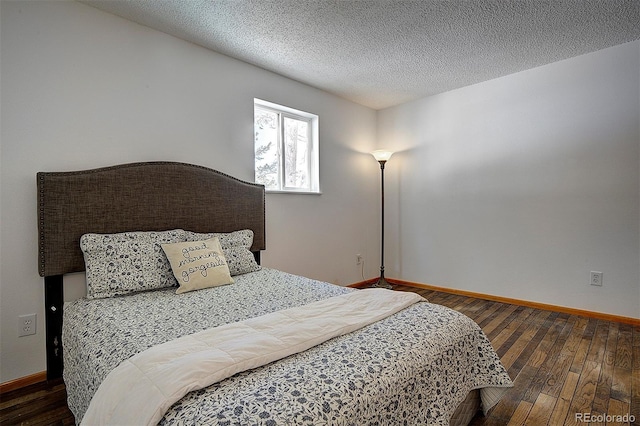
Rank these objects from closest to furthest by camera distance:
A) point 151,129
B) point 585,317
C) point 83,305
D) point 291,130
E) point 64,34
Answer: point 83,305 → point 64,34 → point 151,129 → point 585,317 → point 291,130

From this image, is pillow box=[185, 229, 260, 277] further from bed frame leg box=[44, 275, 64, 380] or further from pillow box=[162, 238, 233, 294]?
bed frame leg box=[44, 275, 64, 380]

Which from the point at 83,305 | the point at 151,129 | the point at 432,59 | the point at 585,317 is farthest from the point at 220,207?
the point at 585,317

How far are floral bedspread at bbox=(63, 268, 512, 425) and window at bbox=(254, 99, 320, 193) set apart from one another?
1.66 m

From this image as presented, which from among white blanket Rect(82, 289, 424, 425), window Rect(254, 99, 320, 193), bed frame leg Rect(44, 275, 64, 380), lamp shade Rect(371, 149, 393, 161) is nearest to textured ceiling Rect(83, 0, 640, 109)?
window Rect(254, 99, 320, 193)

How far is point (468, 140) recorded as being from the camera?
12.2 ft

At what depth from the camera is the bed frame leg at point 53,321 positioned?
6.46ft

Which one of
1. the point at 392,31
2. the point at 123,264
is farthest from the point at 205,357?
the point at 392,31

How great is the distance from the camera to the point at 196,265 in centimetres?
204

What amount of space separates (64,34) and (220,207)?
5.02 feet

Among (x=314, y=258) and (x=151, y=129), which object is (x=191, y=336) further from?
(x=314, y=258)

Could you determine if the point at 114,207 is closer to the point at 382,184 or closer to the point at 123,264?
the point at 123,264

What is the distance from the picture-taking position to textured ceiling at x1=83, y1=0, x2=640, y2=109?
217cm

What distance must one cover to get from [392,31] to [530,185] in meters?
2.17

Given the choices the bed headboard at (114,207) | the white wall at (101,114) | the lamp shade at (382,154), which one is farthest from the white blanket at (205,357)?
the lamp shade at (382,154)
